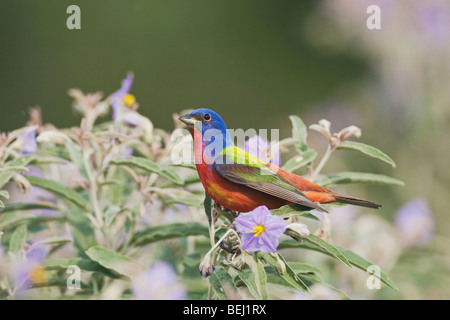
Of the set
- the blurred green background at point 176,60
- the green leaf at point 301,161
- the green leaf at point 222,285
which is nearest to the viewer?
the green leaf at point 222,285

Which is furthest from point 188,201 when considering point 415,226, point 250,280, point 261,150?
point 415,226

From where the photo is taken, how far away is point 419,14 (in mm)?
2846

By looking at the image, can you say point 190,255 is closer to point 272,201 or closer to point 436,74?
point 272,201

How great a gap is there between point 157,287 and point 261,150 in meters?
0.33

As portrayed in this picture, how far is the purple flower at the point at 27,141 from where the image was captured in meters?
1.29

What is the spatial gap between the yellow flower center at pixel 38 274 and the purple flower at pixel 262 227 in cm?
48

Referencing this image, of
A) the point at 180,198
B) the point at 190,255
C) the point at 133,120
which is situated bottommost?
the point at 190,255

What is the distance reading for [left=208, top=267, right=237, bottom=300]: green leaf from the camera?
103 cm

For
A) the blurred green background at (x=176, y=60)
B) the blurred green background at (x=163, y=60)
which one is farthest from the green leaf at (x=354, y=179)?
the blurred green background at (x=163, y=60)

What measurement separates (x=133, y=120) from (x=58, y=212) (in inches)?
11.1

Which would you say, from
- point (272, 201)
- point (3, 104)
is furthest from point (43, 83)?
point (272, 201)

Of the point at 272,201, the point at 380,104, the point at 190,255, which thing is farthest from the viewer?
the point at 380,104

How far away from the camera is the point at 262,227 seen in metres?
0.93

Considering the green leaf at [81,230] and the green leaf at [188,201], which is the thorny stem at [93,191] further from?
the green leaf at [188,201]
